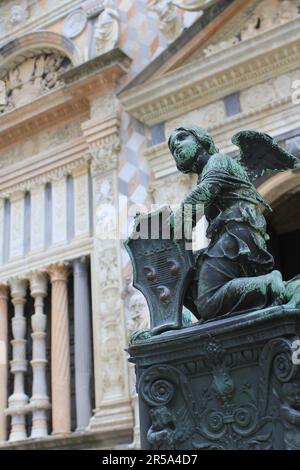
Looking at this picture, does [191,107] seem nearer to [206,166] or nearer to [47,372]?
[47,372]

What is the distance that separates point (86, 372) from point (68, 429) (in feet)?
3.23

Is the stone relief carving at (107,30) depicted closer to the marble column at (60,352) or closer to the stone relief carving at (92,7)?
the stone relief carving at (92,7)

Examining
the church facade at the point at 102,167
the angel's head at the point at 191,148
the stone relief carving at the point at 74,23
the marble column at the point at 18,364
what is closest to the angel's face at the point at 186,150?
the angel's head at the point at 191,148

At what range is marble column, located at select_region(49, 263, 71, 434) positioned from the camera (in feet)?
38.4

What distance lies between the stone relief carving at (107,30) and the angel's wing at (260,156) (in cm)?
899

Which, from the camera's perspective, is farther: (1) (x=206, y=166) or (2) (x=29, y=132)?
(2) (x=29, y=132)

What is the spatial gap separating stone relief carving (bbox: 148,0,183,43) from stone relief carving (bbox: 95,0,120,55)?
3.47 ft

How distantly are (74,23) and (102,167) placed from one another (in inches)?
145

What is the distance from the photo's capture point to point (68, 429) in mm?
11602

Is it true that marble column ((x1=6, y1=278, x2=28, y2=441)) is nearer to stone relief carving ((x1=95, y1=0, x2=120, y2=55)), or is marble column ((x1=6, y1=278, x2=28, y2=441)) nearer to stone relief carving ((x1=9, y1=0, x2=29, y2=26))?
stone relief carving ((x1=95, y1=0, x2=120, y2=55))

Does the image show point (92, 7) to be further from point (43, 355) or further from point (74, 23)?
point (43, 355)

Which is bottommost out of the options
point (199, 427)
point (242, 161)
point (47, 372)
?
point (199, 427)
